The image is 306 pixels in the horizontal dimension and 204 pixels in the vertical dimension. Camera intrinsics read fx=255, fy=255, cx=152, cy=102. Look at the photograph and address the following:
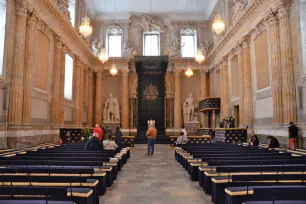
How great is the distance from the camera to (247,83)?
610 inches

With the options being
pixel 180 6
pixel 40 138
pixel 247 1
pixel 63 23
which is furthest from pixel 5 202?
pixel 180 6

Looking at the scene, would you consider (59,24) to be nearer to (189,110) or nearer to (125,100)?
(125,100)

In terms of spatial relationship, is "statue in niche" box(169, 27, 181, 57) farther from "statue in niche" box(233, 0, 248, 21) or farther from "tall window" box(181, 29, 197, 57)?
"statue in niche" box(233, 0, 248, 21)

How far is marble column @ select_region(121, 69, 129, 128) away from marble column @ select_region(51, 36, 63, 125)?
815 centimetres

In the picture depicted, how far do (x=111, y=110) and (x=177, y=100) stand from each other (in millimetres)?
6201

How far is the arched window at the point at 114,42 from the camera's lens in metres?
25.1

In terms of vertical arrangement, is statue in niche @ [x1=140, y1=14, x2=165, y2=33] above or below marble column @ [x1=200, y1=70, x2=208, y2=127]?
above

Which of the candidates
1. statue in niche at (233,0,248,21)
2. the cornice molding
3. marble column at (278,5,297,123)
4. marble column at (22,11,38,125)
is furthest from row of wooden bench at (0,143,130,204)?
statue in niche at (233,0,248,21)

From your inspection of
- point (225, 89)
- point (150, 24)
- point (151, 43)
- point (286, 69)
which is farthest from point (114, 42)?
point (286, 69)

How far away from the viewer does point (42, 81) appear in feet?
46.5

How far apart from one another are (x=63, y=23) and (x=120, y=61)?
838 cm

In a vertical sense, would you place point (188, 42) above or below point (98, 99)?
above

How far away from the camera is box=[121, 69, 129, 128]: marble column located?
2319 cm

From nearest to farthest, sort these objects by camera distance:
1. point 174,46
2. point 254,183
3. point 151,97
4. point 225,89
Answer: point 254,183, point 225,89, point 151,97, point 174,46
